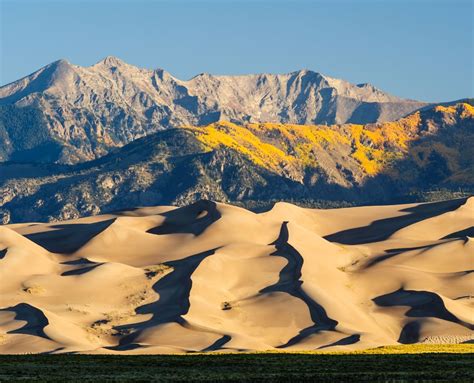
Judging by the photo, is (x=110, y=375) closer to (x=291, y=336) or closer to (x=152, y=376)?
(x=152, y=376)

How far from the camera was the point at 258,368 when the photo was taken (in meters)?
98.2

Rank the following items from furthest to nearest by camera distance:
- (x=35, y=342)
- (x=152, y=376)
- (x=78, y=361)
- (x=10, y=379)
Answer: (x=35, y=342) < (x=78, y=361) < (x=152, y=376) < (x=10, y=379)

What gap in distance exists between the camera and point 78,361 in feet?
359

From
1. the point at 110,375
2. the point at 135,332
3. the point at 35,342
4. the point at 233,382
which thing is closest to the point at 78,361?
the point at 110,375

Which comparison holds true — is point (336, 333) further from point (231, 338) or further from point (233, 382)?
point (233, 382)

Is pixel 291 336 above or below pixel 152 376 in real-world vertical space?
below

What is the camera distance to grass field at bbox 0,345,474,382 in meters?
86.6

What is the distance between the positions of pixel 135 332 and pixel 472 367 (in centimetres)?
10843

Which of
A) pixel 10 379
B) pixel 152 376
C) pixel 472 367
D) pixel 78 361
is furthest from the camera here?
pixel 78 361

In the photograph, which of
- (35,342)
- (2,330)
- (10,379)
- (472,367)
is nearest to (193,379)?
(10,379)

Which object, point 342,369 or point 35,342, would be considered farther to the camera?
point 35,342

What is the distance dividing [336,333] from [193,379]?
361 feet

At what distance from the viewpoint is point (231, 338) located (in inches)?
7421

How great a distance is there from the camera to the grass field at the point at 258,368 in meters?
86.6
